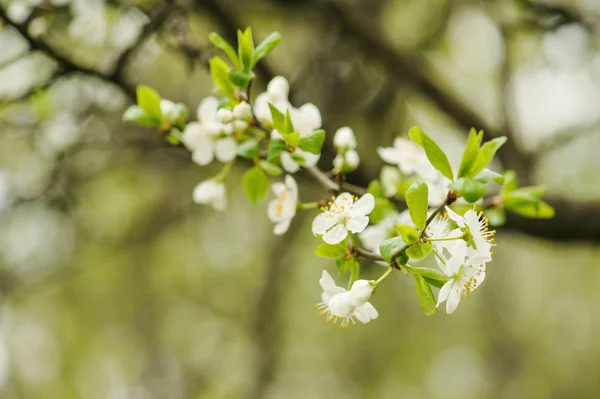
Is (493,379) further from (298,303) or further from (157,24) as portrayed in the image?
(157,24)

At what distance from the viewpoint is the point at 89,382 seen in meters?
4.90

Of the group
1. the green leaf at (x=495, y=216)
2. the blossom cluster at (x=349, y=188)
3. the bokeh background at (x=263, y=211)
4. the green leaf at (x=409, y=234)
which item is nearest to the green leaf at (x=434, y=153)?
the blossom cluster at (x=349, y=188)

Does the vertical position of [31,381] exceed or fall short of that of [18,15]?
it falls short

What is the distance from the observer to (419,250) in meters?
0.60

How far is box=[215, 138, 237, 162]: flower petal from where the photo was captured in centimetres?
84

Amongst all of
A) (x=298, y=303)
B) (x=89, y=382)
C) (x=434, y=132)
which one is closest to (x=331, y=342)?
(x=298, y=303)

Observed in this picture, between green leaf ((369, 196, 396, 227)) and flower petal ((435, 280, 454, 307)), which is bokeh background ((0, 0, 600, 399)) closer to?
green leaf ((369, 196, 396, 227))

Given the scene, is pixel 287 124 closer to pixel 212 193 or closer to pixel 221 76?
pixel 221 76

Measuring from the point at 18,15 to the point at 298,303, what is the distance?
397 centimetres

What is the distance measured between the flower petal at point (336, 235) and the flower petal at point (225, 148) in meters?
0.25

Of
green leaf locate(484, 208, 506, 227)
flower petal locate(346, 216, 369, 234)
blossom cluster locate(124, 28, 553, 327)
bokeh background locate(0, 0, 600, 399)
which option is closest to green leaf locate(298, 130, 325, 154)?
blossom cluster locate(124, 28, 553, 327)

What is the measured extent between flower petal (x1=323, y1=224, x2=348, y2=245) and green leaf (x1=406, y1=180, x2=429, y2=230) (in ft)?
0.34

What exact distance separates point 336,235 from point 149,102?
1.30 feet

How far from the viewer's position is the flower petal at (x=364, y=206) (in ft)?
2.22
